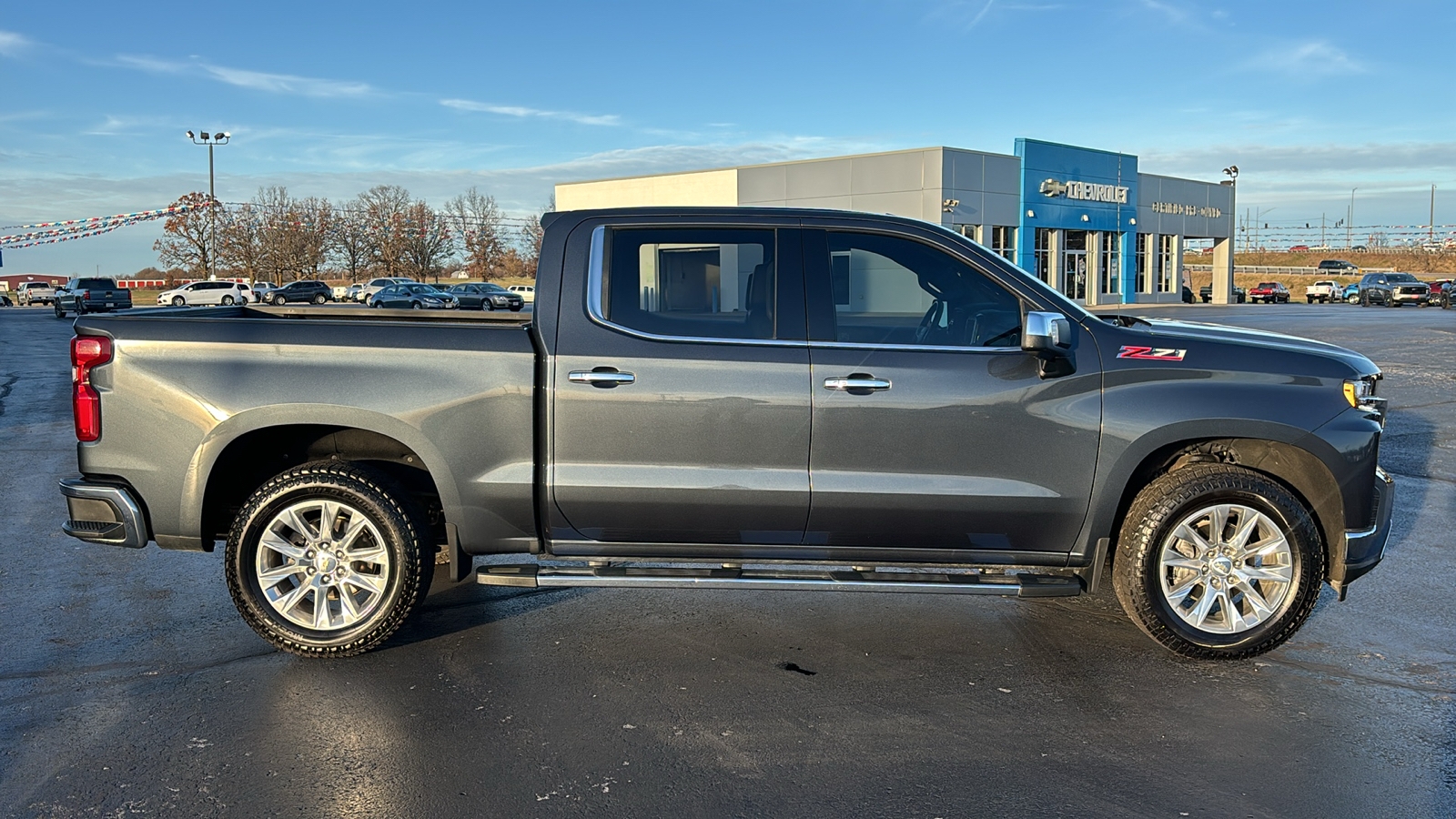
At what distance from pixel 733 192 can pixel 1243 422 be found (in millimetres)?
46084

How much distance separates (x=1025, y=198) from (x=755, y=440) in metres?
48.5

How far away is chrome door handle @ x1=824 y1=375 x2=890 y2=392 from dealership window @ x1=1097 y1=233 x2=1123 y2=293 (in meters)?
55.4

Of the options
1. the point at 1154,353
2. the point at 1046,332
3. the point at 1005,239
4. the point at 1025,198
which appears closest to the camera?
the point at 1046,332

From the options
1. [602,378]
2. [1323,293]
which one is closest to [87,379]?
[602,378]

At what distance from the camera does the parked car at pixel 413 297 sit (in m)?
53.0

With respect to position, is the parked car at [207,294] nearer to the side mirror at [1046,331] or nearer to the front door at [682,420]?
the front door at [682,420]

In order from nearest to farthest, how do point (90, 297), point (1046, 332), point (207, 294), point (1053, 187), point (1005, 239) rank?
point (1046, 332)
point (90, 297)
point (1005, 239)
point (1053, 187)
point (207, 294)

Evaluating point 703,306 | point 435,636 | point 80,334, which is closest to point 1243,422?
point 703,306

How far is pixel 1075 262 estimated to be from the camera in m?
54.2

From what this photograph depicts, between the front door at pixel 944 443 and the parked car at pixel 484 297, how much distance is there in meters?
48.8

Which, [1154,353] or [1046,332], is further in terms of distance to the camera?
[1154,353]

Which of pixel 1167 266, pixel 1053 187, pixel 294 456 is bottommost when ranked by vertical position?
pixel 294 456

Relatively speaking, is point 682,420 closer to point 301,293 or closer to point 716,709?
point 716,709

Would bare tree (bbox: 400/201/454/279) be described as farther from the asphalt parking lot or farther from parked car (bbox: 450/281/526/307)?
the asphalt parking lot
